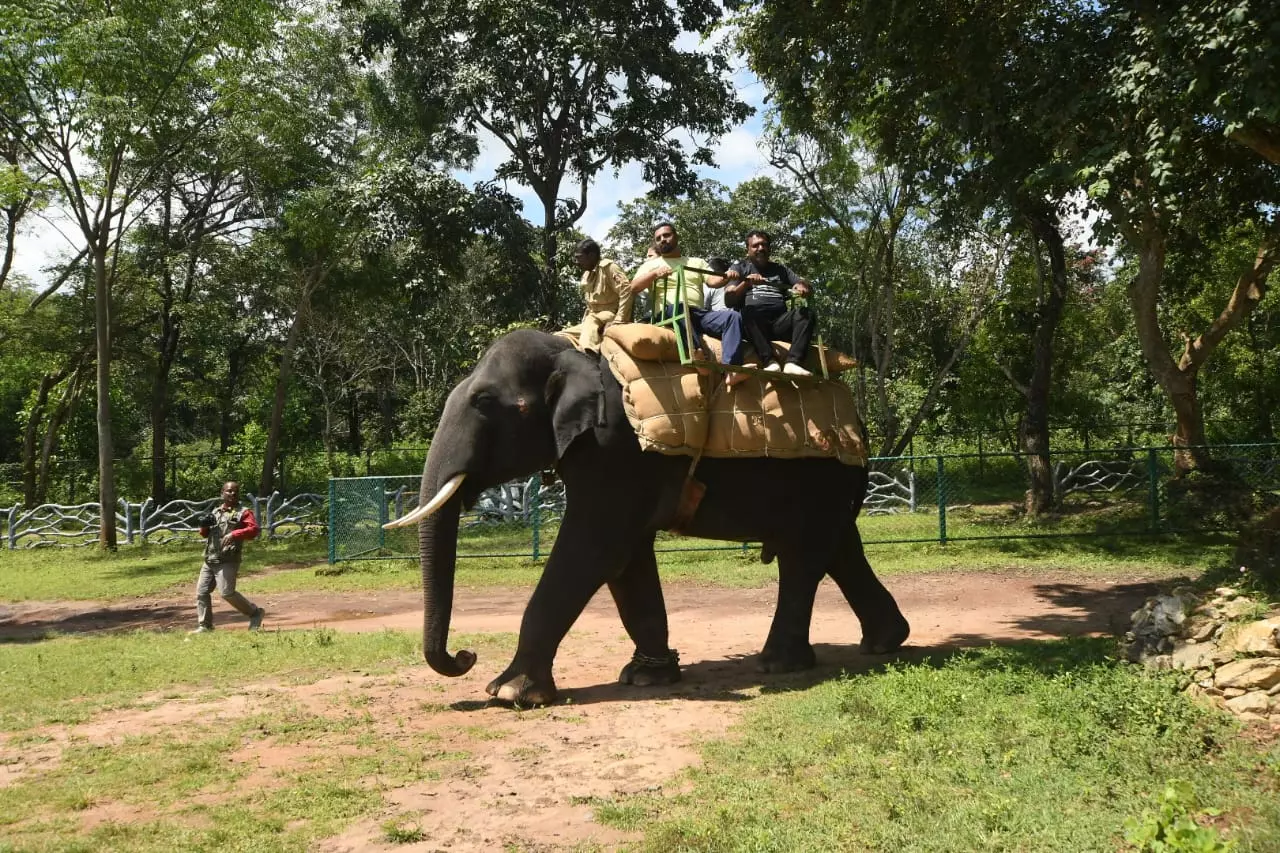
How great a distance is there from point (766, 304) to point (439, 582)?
3286mm

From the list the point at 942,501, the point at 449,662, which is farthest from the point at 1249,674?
the point at 942,501

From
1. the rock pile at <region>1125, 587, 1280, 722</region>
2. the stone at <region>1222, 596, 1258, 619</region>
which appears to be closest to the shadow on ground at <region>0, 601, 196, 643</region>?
the rock pile at <region>1125, 587, 1280, 722</region>

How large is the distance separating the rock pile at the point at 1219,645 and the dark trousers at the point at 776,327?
3165 millimetres

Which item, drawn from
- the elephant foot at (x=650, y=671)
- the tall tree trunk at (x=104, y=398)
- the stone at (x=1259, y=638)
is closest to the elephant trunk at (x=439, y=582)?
the elephant foot at (x=650, y=671)

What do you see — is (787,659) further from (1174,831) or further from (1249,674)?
(1174,831)

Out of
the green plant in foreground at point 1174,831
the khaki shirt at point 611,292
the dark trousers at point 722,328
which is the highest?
the khaki shirt at point 611,292

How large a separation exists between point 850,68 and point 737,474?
5.18 metres

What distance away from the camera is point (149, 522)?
23.4 m

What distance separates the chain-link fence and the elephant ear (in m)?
7.54

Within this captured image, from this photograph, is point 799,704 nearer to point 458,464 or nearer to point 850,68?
point 458,464

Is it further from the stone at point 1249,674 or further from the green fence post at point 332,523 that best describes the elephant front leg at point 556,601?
the green fence post at point 332,523

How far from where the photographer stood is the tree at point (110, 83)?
1920 centimetres

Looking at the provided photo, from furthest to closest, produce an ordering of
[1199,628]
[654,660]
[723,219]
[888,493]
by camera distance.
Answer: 1. [723,219]
2. [888,493]
3. [654,660]
4. [1199,628]

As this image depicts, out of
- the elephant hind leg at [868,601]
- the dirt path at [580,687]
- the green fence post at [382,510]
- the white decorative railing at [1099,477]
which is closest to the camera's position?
the dirt path at [580,687]
